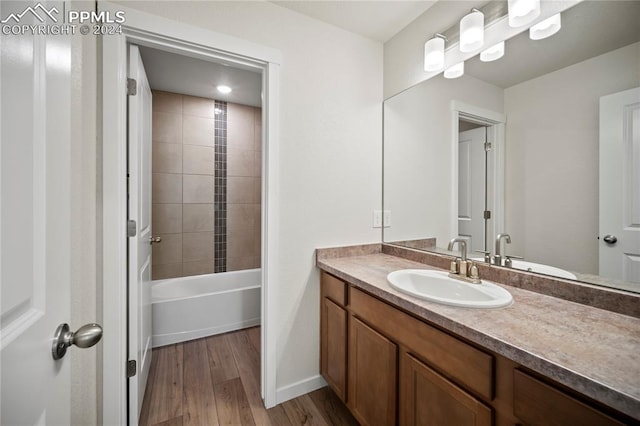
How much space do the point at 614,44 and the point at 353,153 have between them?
1.23m

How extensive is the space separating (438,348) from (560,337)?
34cm

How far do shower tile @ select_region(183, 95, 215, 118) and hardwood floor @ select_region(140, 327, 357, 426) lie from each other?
2.37m

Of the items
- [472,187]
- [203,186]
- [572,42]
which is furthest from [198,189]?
[572,42]

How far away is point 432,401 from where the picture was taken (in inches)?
36.7

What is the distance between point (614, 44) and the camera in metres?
0.95

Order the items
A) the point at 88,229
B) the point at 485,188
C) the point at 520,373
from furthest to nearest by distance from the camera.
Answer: the point at 485,188, the point at 88,229, the point at 520,373

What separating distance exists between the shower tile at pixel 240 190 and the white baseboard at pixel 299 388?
7.02 ft

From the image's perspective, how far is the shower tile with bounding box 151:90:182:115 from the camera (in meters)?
2.76

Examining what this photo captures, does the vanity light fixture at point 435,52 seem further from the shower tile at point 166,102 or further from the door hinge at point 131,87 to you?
the shower tile at point 166,102

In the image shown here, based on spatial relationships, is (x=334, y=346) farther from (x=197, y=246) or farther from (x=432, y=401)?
(x=197, y=246)

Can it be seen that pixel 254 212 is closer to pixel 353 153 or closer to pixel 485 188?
pixel 353 153

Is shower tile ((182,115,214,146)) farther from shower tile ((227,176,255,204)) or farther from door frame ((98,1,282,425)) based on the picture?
door frame ((98,1,282,425))

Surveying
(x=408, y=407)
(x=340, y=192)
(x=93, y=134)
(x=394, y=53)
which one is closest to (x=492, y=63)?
(x=394, y=53)

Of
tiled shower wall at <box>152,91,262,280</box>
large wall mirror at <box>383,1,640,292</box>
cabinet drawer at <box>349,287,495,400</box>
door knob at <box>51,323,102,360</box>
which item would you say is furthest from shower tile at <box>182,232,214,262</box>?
door knob at <box>51,323,102,360</box>
